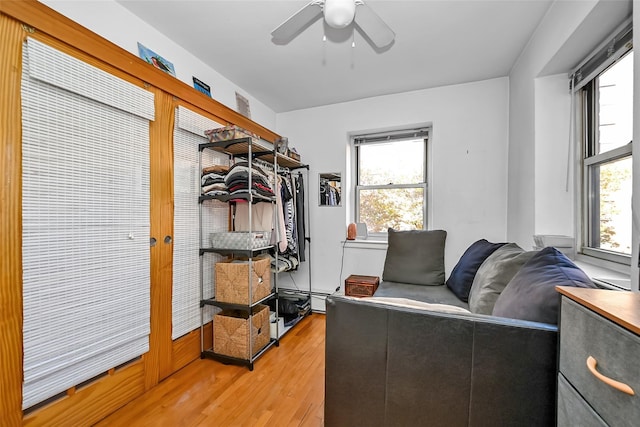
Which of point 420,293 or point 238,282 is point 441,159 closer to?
point 420,293

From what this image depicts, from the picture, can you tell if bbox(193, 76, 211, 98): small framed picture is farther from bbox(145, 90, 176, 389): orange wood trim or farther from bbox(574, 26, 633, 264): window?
bbox(574, 26, 633, 264): window

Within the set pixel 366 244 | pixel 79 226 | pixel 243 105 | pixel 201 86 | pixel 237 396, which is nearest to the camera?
pixel 79 226

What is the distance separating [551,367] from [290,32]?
1.97 metres

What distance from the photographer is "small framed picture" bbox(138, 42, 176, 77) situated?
5.77 ft

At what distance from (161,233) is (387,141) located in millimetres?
2522

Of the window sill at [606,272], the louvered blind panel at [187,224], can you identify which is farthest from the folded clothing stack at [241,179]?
the window sill at [606,272]

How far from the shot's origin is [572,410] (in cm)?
74

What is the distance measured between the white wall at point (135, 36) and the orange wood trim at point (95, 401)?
200cm

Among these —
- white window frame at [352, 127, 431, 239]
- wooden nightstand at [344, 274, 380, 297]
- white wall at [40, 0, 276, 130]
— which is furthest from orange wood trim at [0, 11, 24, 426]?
white window frame at [352, 127, 431, 239]

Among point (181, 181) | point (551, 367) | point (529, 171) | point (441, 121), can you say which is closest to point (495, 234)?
point (529, 171)

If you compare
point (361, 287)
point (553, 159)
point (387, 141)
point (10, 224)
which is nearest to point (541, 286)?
point (553, 159)

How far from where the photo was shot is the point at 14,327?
45.6 inches

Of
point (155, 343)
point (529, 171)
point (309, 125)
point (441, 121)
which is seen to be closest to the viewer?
point (155, 343)

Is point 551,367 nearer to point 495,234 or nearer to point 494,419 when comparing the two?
point 494,419
